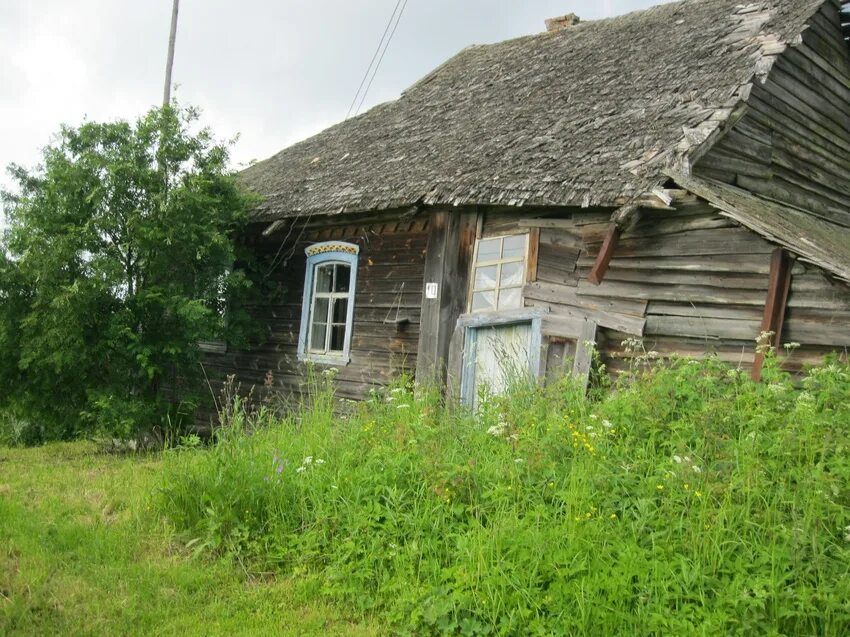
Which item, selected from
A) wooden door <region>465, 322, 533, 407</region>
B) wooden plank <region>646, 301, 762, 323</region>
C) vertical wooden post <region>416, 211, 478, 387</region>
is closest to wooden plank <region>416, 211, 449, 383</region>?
vertical wooden post <region>416, 211, 478, 387</region>

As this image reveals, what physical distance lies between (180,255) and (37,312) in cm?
179

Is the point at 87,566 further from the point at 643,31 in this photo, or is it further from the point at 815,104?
the point at 643,31

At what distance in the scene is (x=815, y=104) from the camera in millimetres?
8727

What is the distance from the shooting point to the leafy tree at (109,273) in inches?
337

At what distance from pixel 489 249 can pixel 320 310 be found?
3.30 metres

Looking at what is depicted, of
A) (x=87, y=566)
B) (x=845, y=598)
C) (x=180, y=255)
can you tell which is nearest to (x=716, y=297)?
(x=845, y=598)

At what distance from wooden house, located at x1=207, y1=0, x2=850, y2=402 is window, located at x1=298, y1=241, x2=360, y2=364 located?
3 cm

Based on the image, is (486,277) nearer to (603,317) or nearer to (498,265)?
(498,265)

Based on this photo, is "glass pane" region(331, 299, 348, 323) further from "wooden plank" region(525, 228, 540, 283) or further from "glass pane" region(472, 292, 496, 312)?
"wooden plank" region(525, 228, 540, 283)

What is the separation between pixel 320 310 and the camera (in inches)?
414

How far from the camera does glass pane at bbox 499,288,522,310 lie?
7.88m

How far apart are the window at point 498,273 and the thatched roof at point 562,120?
2.50 feet

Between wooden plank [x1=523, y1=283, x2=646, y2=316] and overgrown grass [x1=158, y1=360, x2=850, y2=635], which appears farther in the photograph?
wooden plank [x1=523, y1=283, x2=646, y2=316]

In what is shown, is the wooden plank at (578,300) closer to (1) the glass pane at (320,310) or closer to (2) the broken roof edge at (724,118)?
(2) the broken roof edge at (724,118)
